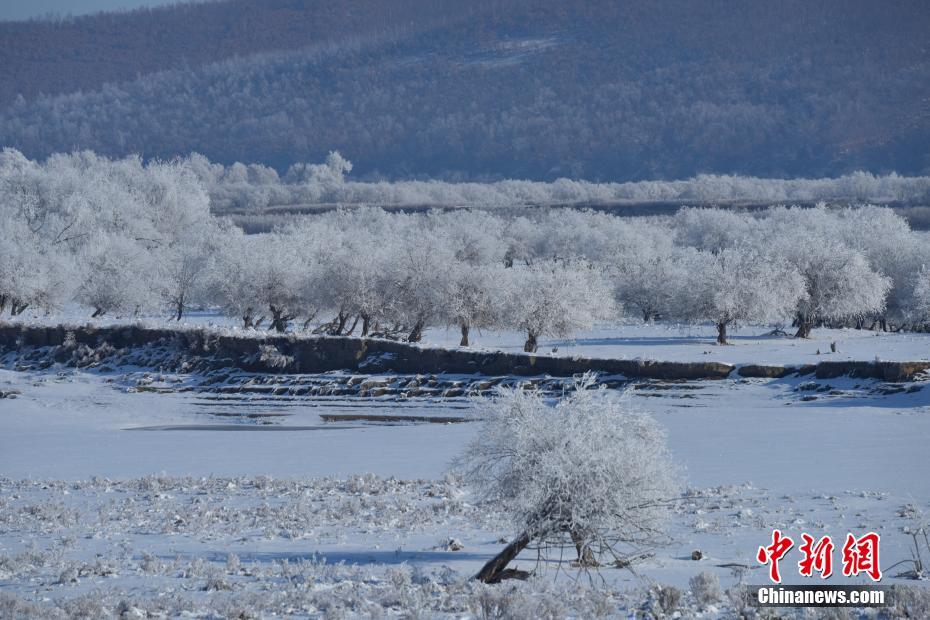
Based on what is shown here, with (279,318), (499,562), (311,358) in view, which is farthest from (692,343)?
(499,562)

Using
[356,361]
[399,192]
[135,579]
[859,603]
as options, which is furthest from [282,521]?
[399,192]

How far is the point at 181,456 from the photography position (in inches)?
975

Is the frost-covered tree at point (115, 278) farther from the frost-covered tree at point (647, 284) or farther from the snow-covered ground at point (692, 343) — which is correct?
the frost-covered tree at point (647, 284)

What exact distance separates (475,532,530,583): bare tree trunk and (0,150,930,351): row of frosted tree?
30.3m

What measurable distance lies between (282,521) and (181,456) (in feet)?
31.7

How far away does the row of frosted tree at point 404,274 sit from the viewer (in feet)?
150

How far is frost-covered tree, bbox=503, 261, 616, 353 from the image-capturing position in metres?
42.9

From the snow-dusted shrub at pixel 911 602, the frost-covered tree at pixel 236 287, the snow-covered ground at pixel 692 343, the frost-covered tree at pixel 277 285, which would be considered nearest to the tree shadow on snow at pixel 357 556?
the snow-dusted shrub at pixel 911 602

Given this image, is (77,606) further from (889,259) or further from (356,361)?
(889,259)

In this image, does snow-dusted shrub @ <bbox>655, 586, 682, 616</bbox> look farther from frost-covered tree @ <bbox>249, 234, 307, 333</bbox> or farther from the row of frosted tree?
frost-covered tree @ <bbox>249, 234, 307, 333</bbox>

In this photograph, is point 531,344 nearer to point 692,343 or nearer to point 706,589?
point 692,343

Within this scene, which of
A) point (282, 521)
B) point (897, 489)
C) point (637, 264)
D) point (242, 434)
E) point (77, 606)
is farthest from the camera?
point (637, 264)

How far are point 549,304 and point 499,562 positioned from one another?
3098cm

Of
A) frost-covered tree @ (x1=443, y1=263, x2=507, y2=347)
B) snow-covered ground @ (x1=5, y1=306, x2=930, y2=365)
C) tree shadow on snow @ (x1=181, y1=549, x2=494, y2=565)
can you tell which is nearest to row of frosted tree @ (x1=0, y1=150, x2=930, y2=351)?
frost-covered tree @ (x1=443, y1=263, x2=507, y2=347)
